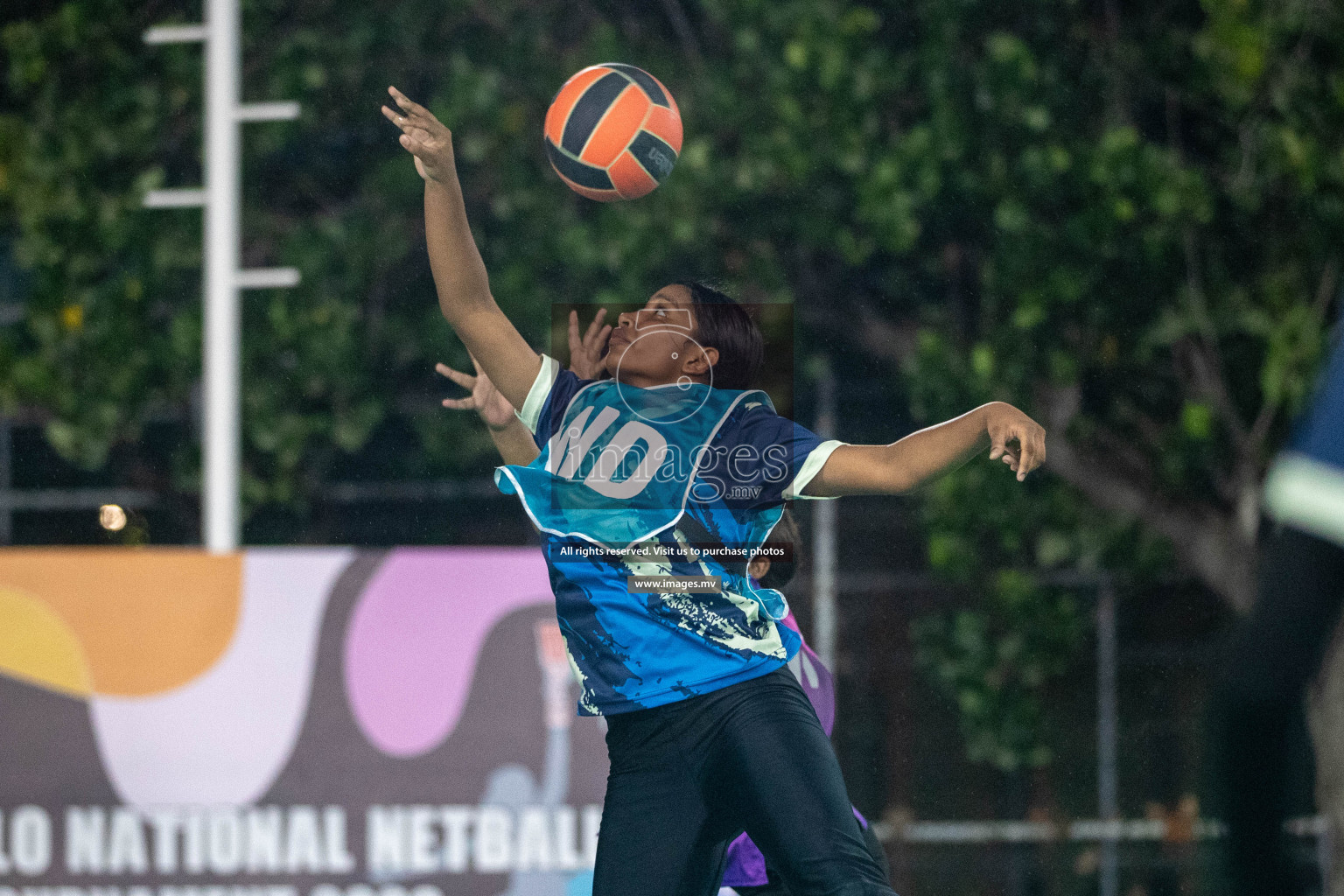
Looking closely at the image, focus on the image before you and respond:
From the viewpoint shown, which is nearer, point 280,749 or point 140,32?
point 280,749

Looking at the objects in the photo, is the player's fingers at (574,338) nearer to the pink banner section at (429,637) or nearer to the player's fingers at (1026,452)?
the player's fingers at (1026,452)

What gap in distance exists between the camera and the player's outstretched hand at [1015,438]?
7.99ft

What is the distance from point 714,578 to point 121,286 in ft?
13.8

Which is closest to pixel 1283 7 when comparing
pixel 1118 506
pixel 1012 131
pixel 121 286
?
pixel 1012 131

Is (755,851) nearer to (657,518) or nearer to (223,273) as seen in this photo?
(657,518)

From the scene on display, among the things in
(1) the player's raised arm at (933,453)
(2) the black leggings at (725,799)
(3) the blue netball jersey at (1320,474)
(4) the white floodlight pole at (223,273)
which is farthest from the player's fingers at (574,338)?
(4) the white floodlight pole at (223,273)

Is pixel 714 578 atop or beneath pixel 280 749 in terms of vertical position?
atop

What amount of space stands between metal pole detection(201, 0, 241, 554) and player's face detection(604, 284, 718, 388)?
2.54 m

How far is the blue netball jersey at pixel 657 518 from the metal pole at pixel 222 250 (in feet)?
8.12

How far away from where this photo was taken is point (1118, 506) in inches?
230

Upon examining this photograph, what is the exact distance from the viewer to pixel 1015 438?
97.3 inches

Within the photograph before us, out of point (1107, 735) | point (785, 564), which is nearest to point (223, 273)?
point (785, 564)

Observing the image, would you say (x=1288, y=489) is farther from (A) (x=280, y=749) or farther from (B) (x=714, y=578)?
(A) (x=280, y=749)

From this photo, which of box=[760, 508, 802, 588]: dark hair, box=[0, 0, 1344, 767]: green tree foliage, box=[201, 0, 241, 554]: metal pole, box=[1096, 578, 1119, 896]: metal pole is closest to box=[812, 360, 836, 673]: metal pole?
box=[0, 0, 1344, 767]: green tree foliage
